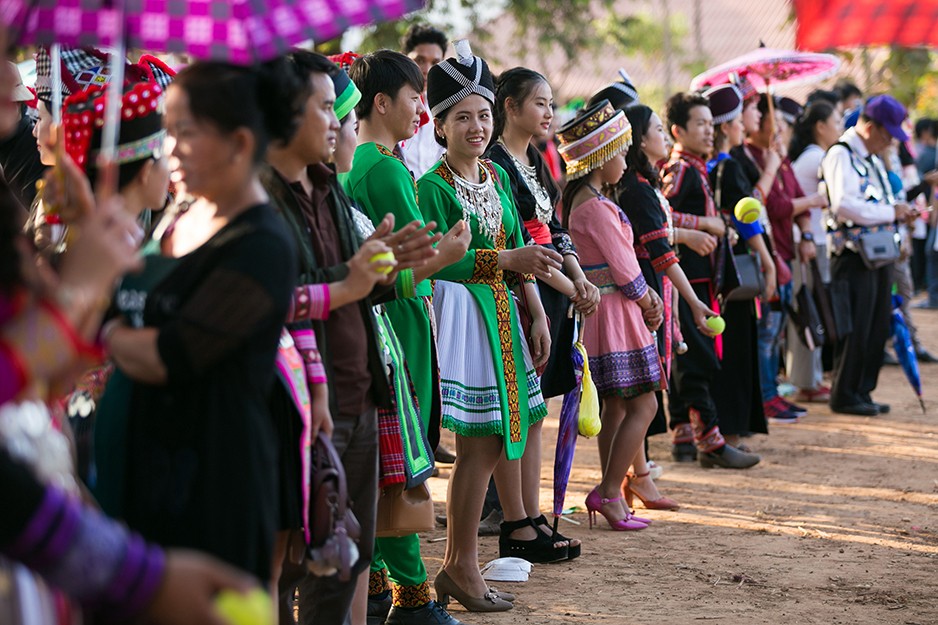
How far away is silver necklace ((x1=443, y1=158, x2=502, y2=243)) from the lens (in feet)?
15.8

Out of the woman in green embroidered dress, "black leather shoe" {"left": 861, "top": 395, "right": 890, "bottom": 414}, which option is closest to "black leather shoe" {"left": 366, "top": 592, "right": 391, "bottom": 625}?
the woman in green embroidered dress

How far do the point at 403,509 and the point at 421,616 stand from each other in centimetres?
56

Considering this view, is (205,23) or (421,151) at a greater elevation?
(421,151)

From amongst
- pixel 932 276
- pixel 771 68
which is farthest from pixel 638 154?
pixel 932 276

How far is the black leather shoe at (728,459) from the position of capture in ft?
24.8

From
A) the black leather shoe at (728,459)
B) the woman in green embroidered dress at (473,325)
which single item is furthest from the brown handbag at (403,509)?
the black leather shoe at (728,459)

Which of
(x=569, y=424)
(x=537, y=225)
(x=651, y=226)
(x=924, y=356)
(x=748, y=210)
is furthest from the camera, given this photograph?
(x=924, y=356)

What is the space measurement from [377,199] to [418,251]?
3.35 ft

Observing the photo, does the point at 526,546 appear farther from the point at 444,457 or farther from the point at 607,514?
the point at 444,457

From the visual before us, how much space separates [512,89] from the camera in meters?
5.61

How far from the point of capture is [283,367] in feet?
9.96

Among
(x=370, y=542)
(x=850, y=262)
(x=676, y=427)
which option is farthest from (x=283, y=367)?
(x=850, y=262)

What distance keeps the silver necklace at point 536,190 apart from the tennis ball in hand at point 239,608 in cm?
365

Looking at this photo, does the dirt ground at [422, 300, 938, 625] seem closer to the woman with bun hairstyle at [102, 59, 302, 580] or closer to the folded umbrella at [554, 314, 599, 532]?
the folded umbrella at [554, 314, 599, 532]
